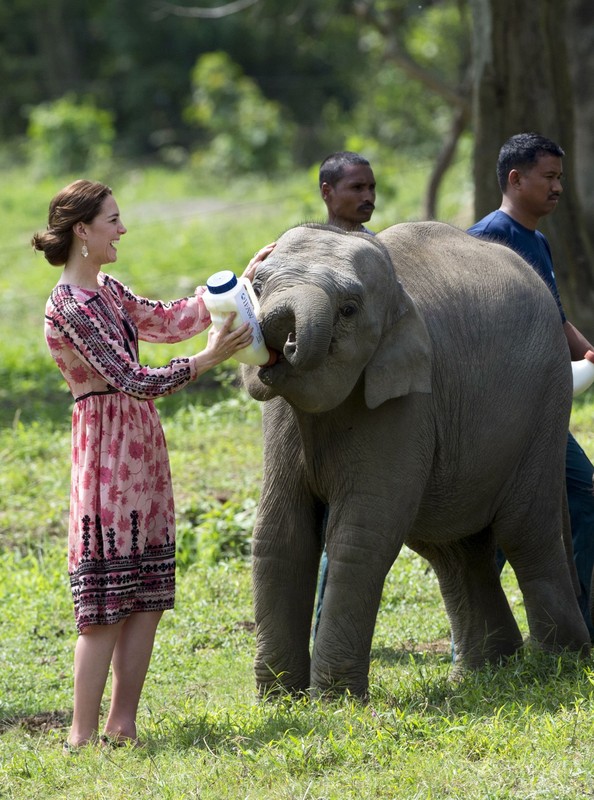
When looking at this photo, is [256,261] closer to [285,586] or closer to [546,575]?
[285,586]

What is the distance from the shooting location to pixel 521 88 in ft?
32.6

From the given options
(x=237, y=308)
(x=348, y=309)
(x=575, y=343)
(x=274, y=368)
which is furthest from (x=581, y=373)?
(x=237, y=308)

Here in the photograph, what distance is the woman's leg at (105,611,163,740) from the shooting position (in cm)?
459

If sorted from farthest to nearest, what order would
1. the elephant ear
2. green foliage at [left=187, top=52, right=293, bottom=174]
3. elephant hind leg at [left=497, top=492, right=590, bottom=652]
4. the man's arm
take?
green foliage at [left=187, top=52, right=293, bottom=174] < the man's arm < elephant hind leg at [left=497, top=492, right=590, bottom=652] < the elephant ear

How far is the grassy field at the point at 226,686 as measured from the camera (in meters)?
3.84

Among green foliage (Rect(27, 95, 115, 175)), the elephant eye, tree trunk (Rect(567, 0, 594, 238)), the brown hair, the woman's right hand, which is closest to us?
the woman's right hand

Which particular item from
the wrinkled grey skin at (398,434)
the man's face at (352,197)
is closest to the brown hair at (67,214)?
the wrinkled grey skin at (398,434)

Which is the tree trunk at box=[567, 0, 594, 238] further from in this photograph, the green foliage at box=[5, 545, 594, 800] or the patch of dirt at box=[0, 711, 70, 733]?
the patch of dirt at box=[0, 711, 70, 733]

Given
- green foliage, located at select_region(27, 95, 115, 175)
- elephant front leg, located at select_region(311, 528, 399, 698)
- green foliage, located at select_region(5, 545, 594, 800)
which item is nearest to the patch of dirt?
green foliage, located at select_region(5, 545, 594, 800)

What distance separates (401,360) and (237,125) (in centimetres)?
2318

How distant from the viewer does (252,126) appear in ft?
87.8

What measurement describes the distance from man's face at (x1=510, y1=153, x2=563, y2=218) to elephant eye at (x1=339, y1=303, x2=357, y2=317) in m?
1.41

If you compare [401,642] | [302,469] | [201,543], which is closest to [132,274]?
[201,543]

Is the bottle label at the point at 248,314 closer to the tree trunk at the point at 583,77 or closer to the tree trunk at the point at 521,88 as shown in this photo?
the tree trunk at the point at 521,88
